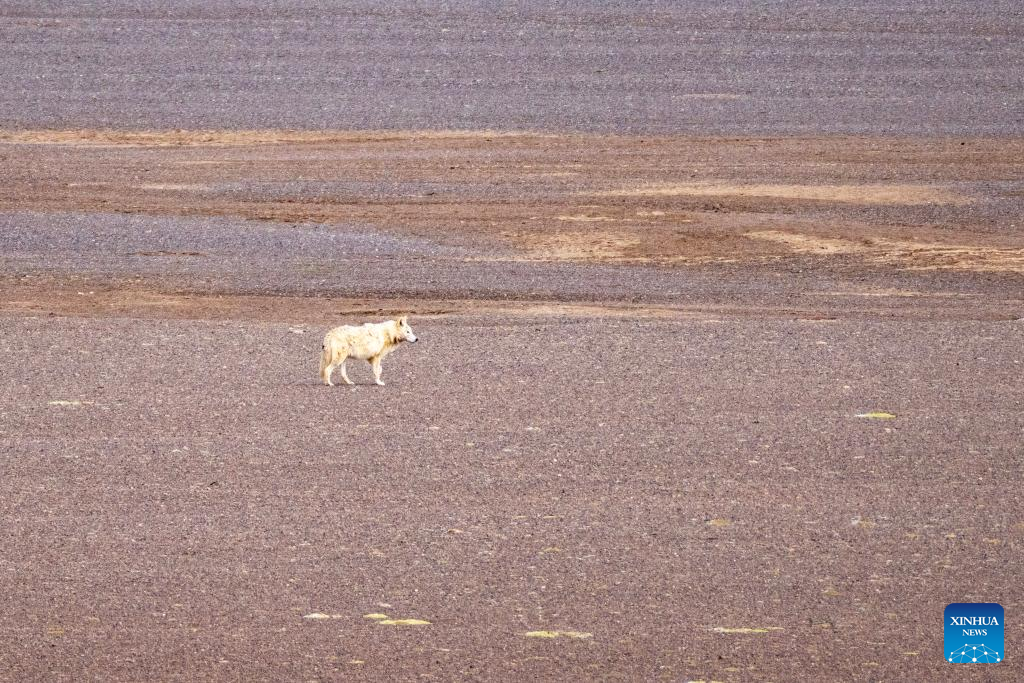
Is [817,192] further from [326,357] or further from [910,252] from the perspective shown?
[326,357]

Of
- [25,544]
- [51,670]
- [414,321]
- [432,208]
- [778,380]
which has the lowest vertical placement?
[51,670]

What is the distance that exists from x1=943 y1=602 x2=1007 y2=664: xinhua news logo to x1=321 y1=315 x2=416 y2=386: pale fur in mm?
6572

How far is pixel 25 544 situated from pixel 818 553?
463 centimetres

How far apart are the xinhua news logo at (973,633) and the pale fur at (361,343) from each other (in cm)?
657

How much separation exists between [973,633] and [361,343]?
6.94m

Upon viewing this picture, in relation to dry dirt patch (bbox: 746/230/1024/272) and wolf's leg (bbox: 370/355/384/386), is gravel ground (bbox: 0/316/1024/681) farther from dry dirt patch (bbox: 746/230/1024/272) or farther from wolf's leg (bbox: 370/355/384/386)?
dry dirt patch (bbox: 746/230/1024/272)

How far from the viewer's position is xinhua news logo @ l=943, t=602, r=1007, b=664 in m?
7.94

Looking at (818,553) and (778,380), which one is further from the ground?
(778,380)

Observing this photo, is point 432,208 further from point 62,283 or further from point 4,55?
point 4,55

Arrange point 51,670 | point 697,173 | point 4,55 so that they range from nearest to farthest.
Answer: point 51,670, point 697,173, point 4,55

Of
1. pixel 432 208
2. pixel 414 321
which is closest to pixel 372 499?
pixel 414 321

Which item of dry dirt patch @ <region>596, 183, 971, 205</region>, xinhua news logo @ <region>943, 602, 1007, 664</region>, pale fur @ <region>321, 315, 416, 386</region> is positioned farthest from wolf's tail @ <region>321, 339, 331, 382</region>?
dry dirt patch @ <region>596, 183, 971, 205</region>

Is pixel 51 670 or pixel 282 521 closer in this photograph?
pixel 51 670

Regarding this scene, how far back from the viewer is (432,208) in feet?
80.6
